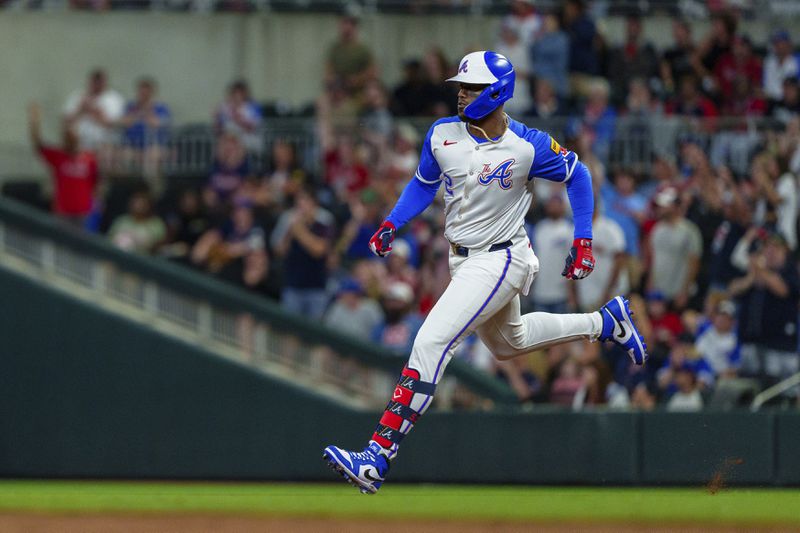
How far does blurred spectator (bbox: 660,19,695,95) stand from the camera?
714 inches

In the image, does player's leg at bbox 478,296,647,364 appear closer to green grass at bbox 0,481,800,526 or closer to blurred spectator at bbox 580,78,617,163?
green grass at bbox 0,481,800,526

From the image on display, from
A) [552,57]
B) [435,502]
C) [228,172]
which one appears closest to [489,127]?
[435,502]

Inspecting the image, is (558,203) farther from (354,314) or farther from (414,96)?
(414,96)

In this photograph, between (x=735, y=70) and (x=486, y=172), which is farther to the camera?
(x=735, y=70)

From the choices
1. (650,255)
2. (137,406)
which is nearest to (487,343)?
(650,255)

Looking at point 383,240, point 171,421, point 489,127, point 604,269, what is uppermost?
point 489,127

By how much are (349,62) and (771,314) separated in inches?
259

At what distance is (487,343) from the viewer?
34.2ft

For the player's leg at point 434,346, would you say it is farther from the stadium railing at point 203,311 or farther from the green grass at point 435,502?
the stadium railing at point 203,311

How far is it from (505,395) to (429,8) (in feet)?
21.2

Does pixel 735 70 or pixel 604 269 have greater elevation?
pixel 735 70

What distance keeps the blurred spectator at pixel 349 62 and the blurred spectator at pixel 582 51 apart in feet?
7.80

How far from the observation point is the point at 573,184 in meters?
10.1

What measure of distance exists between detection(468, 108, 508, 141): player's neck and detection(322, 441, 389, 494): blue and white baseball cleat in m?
2.09
